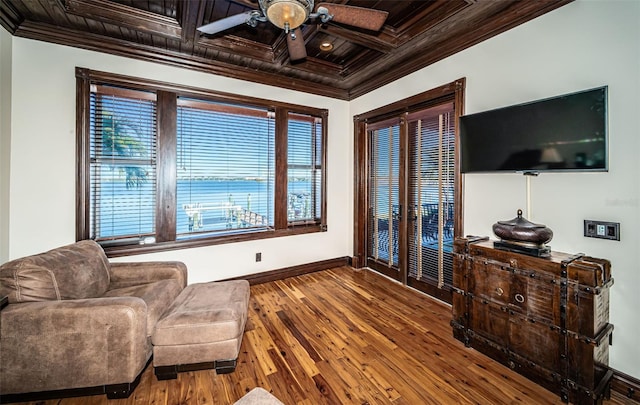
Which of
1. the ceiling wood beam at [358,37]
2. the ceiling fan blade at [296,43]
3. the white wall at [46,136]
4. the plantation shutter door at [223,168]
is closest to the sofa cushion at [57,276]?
the white wall at [46,136]

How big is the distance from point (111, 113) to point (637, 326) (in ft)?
16.0

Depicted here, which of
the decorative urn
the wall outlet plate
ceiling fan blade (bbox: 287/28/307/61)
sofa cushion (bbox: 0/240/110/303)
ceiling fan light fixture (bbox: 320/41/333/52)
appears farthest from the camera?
ceiling fan light fixture (bbox: 320/41/333/52)

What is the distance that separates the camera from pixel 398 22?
2.68m

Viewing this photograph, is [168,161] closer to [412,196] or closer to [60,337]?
[60,337]

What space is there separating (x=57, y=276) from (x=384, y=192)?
3543mm

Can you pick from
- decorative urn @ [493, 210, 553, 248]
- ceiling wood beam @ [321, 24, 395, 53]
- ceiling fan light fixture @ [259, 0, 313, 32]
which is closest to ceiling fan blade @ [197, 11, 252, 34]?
ceiling fan light fixture @ [259, 0, 313, 32]

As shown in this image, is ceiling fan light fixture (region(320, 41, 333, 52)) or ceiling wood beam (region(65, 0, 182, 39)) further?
ceiling fan light fixture (region(320, 41, 333, 52))

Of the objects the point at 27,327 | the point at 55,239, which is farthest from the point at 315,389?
the point at 55,239

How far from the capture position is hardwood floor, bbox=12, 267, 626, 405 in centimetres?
175

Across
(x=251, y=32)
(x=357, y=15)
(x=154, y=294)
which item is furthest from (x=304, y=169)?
(x=154, y=294)

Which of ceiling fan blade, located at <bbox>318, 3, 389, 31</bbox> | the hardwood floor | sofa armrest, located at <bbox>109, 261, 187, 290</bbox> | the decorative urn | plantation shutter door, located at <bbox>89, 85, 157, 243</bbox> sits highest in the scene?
ceiling fan blade, located at <bbox>318, 3, 389, 31</bbox>

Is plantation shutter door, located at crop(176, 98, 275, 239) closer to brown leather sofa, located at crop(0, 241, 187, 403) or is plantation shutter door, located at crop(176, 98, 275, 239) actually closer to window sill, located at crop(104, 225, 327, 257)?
window sill, located at crop(104, 225, 327, 257)

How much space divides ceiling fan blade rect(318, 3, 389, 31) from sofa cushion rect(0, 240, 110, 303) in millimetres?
2612

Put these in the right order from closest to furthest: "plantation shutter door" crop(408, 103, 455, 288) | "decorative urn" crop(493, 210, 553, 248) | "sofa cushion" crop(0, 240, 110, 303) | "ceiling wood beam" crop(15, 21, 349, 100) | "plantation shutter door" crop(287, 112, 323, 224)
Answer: "sofa cushion" crop(0, 240, 110, 303) → "decorative urn" crop(493, 210, 553, 248) → "ceiling wood beam" crop(15, 21, 349, 100) → "plantation shutter door" crop(408, 103, 455, 288) → "plantation shutter door" crop(287, 112, 323, 224)
